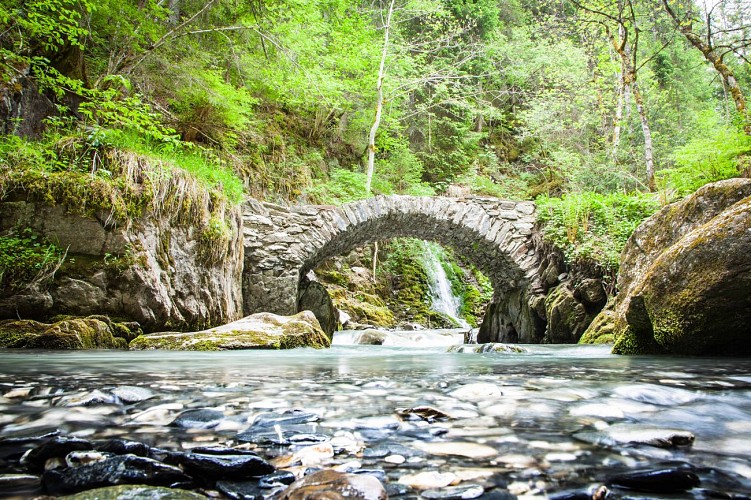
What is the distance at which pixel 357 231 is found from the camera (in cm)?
1012

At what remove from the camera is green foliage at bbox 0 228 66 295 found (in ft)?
14.6

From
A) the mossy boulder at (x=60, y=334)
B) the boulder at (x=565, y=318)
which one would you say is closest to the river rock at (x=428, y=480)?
the mossy boulder at (x=60, y=334)

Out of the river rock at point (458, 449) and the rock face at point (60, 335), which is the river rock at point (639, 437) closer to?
the river rock at point (458, 449)

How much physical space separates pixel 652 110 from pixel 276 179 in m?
11.9

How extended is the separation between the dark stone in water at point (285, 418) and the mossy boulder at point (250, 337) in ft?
12.0

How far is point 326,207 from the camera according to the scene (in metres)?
9.52

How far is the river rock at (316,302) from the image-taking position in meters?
10.4

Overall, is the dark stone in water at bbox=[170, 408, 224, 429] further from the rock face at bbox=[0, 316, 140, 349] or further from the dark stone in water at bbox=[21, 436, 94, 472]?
the rock face at bbox=[0, 316, 140, 349]

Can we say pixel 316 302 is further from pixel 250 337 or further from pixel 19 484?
pixel 19 484

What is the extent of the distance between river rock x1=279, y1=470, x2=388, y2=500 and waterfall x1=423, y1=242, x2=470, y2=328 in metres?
15.3

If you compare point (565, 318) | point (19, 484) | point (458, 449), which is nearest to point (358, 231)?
point (565, 318)

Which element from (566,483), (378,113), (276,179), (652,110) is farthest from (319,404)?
(652,110)

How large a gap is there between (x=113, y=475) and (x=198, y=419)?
17.8 inches

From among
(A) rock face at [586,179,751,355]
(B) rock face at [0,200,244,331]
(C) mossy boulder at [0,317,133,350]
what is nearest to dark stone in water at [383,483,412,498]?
(A) rock face at [586,179,751,355]
